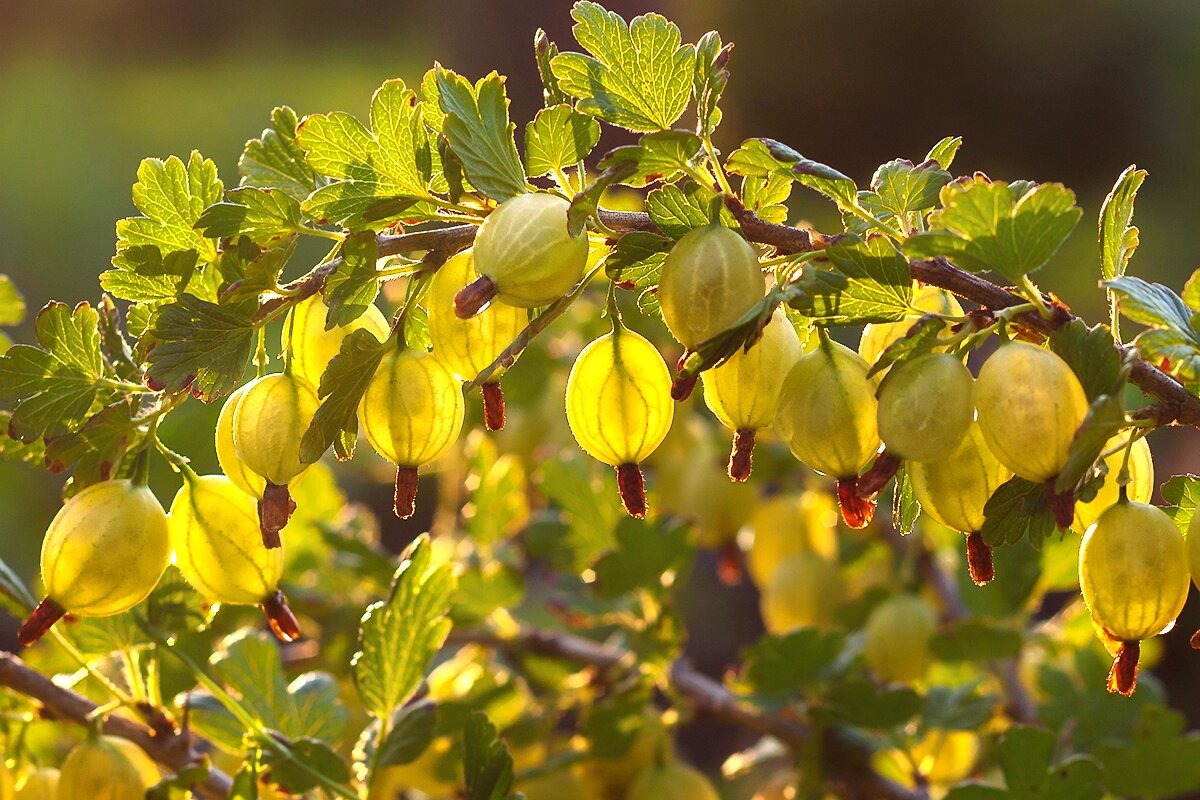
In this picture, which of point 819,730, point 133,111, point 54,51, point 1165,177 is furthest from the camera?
point 54,51

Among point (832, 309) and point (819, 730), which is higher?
point (832, 309)

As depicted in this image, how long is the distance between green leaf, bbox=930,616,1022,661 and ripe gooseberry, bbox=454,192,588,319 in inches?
18.9

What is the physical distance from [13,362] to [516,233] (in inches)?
8.2

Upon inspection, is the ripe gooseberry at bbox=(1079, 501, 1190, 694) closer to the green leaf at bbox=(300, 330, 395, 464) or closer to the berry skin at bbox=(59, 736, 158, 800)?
the green leaf at bbox=(300, 330, 395, 464)

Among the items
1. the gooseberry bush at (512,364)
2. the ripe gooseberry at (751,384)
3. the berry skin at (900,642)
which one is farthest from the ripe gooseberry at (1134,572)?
the berry skin at (900,642)

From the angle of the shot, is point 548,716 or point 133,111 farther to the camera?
point 133,111

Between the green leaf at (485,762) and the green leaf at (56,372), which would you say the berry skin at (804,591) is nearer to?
the green leaf at (485,762)

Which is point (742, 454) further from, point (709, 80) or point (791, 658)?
point (791, 658)

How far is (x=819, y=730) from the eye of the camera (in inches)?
28.3

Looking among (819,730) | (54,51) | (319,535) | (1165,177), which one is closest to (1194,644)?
(819,730)

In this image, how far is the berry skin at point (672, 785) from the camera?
710 millimetres

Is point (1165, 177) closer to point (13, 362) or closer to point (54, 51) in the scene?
point (13, 362)

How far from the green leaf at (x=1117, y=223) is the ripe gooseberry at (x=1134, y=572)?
0.27ft

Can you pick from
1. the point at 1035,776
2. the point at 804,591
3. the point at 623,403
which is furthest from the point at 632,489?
the point at 804,591
